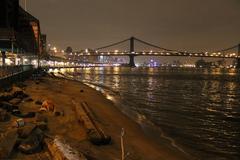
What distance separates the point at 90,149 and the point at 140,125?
746cm

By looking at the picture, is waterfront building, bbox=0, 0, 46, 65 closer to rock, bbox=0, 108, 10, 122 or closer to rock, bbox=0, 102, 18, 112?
rock, bbox=0, 102, 18, 112

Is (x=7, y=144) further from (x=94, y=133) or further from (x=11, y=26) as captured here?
(x=11, y=26)

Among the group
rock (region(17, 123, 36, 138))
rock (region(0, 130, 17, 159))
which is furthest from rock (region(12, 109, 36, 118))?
rock (region(0, 130, 17, 159))

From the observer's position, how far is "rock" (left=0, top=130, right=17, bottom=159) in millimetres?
7826

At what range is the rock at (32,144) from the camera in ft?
28.0

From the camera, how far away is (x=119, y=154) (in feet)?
32.6

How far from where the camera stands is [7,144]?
26.9ft

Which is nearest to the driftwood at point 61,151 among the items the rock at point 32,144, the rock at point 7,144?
the rock at point 32,144

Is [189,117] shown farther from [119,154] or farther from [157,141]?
[119,154]

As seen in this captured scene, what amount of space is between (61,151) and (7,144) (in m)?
1.37

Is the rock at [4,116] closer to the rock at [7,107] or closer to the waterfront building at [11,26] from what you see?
the rock at [7,107]

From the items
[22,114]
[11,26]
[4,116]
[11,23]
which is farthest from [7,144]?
[11,23]

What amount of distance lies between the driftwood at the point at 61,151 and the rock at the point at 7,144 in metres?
0.85

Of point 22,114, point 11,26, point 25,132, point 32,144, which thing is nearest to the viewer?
point 32,144
